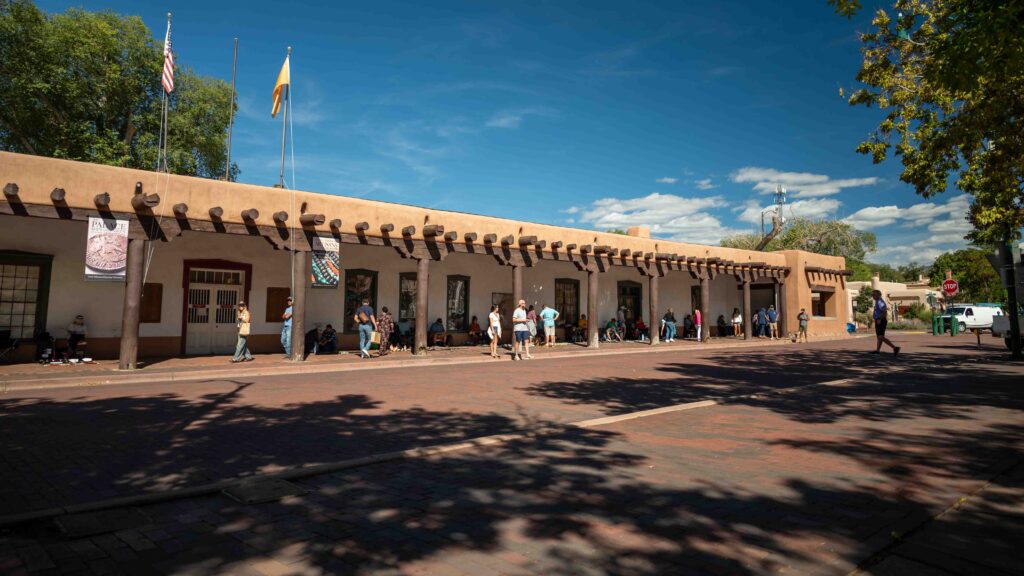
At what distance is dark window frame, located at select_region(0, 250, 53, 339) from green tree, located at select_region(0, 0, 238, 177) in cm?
1677

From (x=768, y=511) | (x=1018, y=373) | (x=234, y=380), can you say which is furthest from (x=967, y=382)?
(x=234, y=380)

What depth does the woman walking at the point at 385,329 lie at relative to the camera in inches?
667

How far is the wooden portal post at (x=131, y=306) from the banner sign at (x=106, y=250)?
0.13m

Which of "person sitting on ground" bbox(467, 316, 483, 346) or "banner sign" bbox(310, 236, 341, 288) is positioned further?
"person sitting on ground" bbox(467, 316, 483, 346)

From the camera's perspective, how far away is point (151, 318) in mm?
15414

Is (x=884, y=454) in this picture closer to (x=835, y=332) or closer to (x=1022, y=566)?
(x=1022, y=566)

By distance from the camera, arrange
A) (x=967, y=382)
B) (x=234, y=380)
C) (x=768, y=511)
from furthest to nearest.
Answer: (x=234, y=380)
(x=967, y=382)
(x=768, y=511)


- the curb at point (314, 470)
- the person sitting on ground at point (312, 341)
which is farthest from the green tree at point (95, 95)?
the curb at point (314, 470)

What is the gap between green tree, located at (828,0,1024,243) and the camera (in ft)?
29.3

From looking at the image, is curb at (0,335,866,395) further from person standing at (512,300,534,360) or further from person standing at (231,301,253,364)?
person standing at (231,301,253,364)

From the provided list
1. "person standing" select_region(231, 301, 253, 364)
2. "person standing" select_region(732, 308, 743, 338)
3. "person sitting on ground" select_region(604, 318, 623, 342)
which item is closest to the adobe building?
"person standing" select_region(231, 301, 253, 364)

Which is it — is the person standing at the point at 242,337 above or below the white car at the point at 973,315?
below

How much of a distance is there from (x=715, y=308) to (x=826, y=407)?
78.6ft

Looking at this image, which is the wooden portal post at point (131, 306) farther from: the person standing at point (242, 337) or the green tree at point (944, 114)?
the green tree at point (944, 114)
